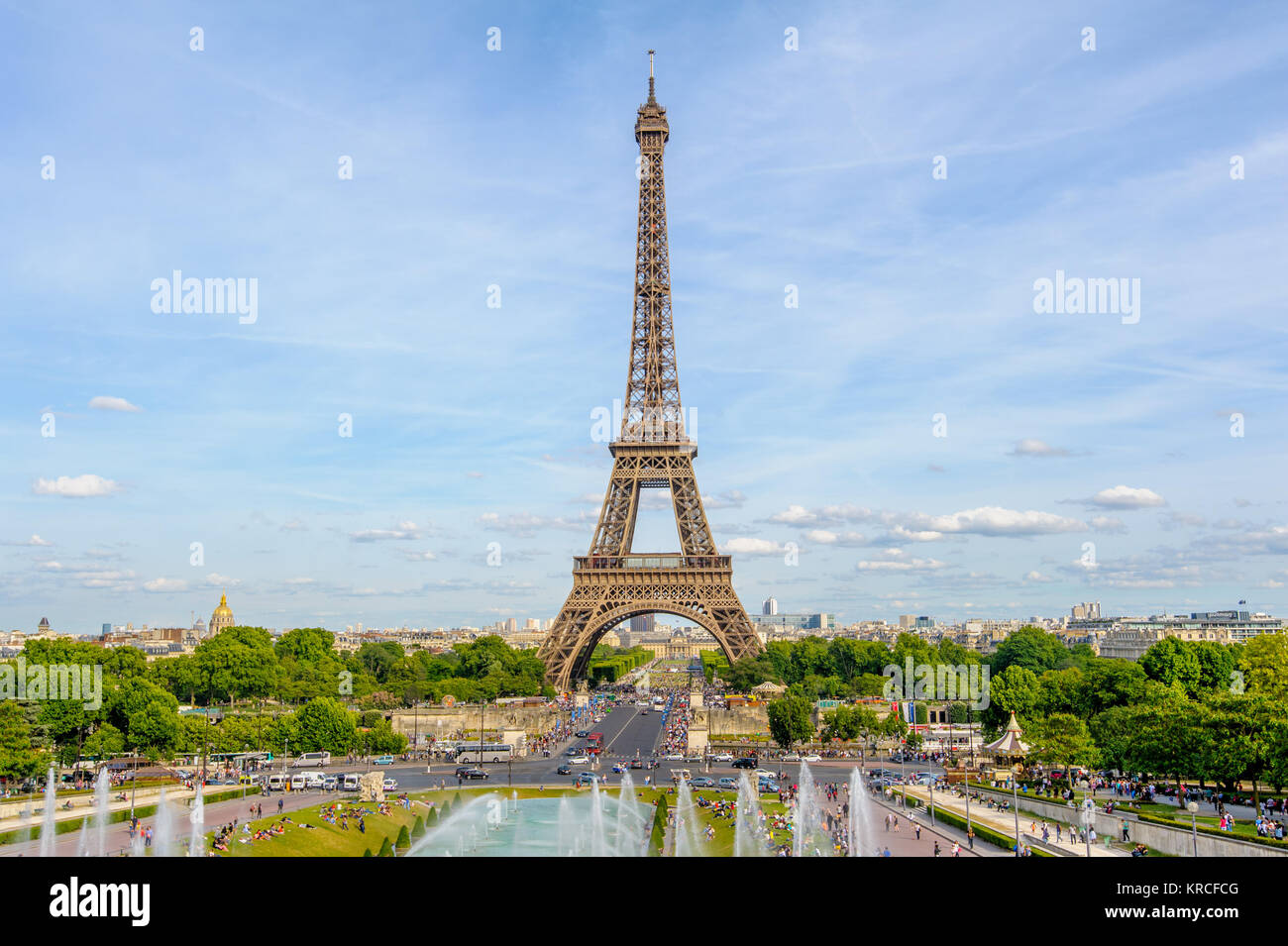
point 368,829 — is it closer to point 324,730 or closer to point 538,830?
point 538,830

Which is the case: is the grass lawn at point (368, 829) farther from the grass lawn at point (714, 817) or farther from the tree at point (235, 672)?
the tree at point (235, 672)

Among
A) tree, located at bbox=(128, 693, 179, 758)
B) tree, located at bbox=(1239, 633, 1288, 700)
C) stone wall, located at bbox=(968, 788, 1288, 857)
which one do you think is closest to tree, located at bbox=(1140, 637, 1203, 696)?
tree, located at bbox=(1239, 633, 1288, 700)

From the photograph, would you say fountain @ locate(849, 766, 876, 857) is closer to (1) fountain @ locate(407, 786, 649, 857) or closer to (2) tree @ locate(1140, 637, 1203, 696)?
(1) fountain @ locate(407, 786, 649, 857)

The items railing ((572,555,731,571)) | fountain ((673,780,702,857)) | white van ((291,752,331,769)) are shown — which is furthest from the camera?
railing ((572,555,731,571))

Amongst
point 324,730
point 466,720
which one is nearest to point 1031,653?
point 466,720

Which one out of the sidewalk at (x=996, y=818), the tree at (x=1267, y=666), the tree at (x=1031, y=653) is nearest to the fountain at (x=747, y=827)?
the sidewalk at (x=996, y=818)
